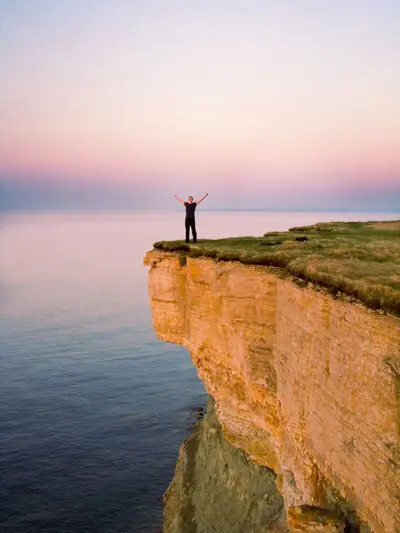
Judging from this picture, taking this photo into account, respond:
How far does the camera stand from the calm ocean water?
92.4ft

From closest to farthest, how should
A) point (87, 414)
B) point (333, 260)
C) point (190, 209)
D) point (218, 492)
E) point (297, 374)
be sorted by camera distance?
point (297, 374) < point (333, 260) < point (218, 492) < point (190, 209) < point (87, 414)

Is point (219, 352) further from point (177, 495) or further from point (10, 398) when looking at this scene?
point (10, 398)

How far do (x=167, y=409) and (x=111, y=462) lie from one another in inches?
351

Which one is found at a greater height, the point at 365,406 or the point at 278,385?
the point at 365,406

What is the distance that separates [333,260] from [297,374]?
3859 mm

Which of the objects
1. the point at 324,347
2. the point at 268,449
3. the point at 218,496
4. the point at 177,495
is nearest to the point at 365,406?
the point at 324,347

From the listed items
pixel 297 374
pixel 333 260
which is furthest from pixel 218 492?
pixel 333 260

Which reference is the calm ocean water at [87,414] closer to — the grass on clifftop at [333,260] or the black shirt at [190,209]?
the grass on clifftop at [333,260]

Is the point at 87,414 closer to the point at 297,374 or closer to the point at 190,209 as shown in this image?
the point at 190,209

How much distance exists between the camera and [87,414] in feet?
129

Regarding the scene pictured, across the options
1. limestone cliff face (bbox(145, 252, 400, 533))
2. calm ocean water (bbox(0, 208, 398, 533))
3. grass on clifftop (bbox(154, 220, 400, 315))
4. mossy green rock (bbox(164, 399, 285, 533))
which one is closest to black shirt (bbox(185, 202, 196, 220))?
grass on clifftop (bbox(154, 220, 400, 315))

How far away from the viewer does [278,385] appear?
14977 millimetres

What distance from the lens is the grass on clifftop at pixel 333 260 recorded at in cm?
1051

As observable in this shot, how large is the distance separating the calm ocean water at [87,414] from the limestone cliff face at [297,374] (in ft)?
43.3
